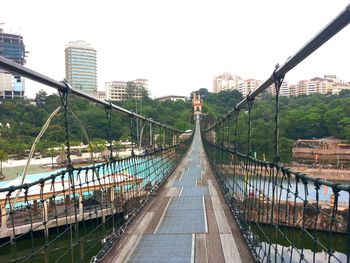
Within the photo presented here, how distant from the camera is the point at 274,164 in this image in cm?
247

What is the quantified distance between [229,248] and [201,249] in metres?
0.30

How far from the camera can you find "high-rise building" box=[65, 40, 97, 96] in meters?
86.4

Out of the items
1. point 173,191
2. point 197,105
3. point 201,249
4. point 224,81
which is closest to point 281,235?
point 201,249

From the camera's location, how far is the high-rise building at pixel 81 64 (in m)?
86.4

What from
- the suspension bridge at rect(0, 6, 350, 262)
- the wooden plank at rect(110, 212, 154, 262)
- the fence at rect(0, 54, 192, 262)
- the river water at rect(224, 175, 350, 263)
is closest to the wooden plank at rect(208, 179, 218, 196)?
the suspension bridge at rect(0, 6, 350, 262)

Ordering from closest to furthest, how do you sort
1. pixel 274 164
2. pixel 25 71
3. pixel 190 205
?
pixel 25 71, pixel 274 164, pixel 190 205

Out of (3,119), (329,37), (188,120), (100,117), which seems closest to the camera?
(329,37)

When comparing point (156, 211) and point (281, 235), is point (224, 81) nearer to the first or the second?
point (156, 211)

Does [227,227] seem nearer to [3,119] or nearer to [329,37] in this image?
[329,37]

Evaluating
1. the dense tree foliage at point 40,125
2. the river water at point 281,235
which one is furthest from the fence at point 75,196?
the dense tree foliage at point 40,125

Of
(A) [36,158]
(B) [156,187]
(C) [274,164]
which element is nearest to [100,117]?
(A) [36,158]

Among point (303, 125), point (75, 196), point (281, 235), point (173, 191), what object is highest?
point (303, 125)

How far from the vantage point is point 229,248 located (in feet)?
12.1

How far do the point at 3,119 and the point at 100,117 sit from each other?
391 inches
